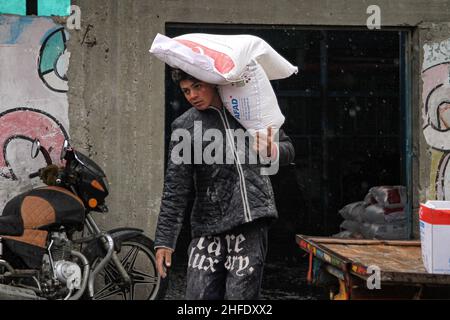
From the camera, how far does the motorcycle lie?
5.92 meters

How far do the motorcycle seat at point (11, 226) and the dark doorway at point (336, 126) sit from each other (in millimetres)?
7002

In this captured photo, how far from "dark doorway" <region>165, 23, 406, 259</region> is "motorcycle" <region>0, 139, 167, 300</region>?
5843 mm

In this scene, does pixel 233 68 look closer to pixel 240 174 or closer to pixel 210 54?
pixel 210 54

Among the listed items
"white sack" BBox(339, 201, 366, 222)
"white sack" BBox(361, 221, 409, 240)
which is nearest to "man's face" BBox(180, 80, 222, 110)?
"white sack" BBox(361, 221, 409, 240)

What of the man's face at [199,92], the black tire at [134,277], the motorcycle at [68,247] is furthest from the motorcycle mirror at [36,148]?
the man's face at [199,92]

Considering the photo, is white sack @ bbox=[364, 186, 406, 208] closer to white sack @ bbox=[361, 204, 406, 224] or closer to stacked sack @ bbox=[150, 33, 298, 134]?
white sack @ bbox=[361, 204, 406, 224]

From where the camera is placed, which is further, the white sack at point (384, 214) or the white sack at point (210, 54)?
the white sack at point (384, 214)

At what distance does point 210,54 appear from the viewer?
4496 millimetres

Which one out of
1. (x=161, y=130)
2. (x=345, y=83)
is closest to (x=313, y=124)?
(x=345, y=83)

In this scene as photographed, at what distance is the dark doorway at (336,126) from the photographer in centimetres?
1277

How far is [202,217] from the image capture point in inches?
180

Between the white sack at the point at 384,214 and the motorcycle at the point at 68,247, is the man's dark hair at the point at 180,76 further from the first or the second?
the white sack at the point at 384,214

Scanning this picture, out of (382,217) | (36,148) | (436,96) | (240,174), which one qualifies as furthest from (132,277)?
(436,96)

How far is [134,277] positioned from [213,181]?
2675 millimetres
